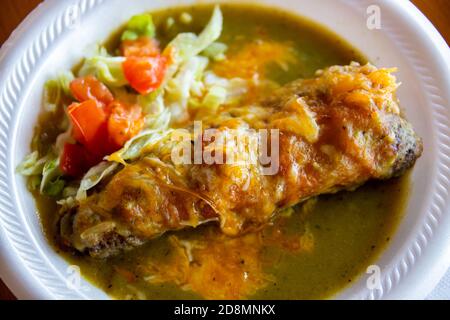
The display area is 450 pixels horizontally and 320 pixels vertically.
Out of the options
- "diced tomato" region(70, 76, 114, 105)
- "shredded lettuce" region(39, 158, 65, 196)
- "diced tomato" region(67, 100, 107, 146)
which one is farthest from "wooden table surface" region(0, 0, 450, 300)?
"shredded lettuce" region(39, 158, 65, 196)

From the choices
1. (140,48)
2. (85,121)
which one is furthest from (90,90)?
(140,48)

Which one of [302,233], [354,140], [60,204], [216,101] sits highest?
[354,140]

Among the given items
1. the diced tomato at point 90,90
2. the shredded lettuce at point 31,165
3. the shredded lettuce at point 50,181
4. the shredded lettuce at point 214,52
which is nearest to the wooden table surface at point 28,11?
the diced tomato at point 90,90

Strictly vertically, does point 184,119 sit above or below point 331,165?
below

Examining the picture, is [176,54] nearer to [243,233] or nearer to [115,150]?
[115,150]

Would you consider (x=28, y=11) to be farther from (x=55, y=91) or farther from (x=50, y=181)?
(x=50, y=181)
